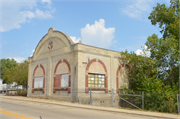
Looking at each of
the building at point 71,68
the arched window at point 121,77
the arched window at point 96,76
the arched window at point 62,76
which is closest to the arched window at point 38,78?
the building at point 71,68

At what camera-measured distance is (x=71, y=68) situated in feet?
73.9

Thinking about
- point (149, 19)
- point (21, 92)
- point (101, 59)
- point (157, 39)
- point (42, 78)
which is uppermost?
point (149, 19)

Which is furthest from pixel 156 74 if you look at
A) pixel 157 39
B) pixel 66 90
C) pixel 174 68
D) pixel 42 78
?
pixel 42 78

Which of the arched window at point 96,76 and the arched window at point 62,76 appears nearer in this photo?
the arched window at point 96,76

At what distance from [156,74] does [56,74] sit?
13.8 metres

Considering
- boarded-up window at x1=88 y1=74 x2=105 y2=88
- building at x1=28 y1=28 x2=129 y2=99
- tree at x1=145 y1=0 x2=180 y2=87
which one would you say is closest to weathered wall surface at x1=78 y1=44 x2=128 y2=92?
building at x1=28 y1=28 x2=129 y2=99

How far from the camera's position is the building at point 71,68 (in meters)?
22.1

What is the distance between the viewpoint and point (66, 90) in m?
22.8

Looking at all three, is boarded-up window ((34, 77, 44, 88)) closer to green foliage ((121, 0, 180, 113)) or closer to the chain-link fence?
the chain-link fence

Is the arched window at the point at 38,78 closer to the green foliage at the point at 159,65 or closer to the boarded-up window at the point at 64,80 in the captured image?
the boarded-up window at the point at 64,80

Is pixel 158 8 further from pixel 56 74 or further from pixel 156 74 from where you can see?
pixel 56 74

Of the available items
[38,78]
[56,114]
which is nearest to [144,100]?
[56,114]

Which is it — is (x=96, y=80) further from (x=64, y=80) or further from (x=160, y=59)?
(x=160, y=59)

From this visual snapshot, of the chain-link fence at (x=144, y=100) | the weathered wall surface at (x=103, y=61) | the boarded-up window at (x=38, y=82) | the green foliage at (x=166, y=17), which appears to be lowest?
the chain-link fence at (x=144, y=100)
